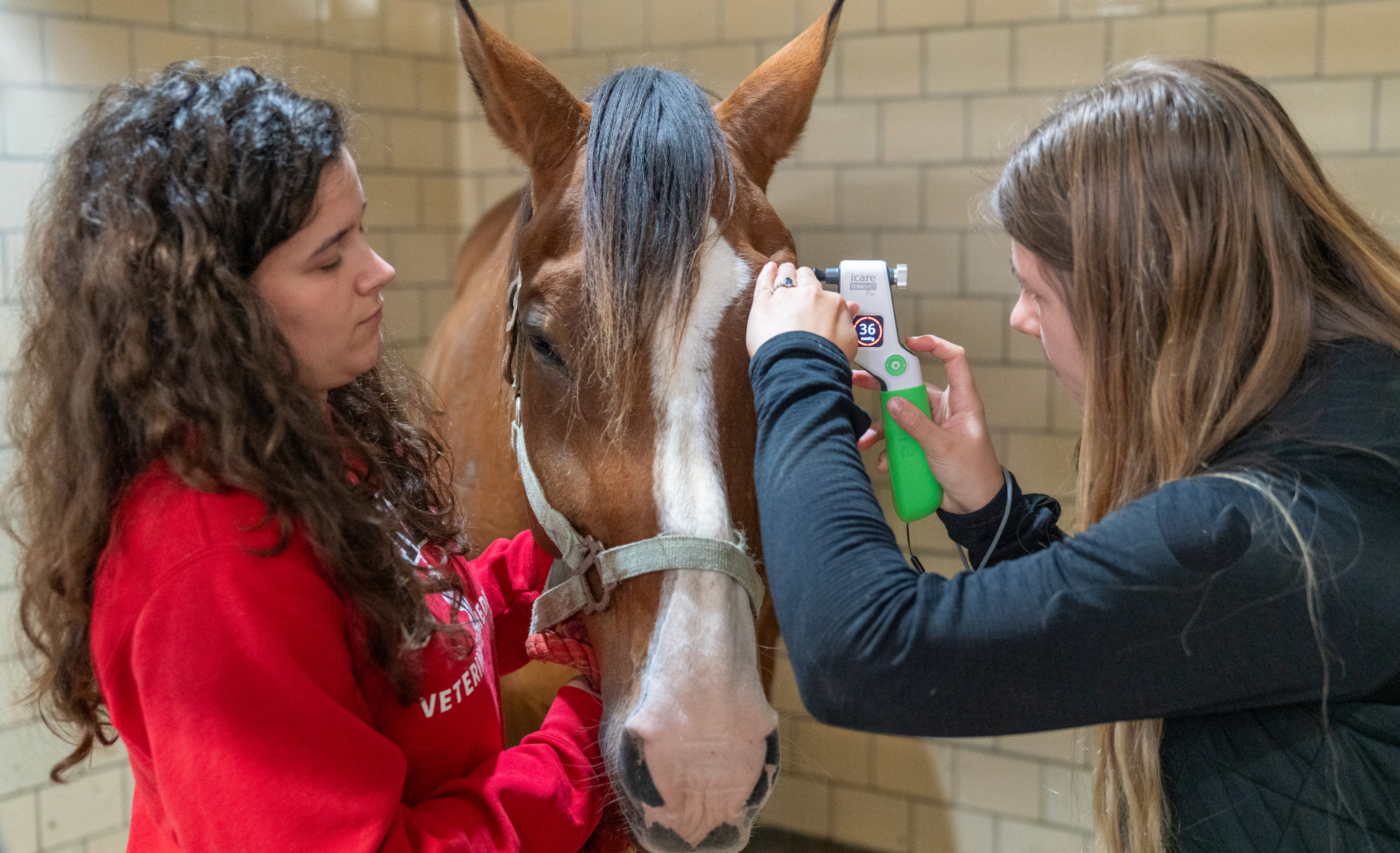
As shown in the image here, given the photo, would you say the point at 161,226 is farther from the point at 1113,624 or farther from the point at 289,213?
the point at 1113,624

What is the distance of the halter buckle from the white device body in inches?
12.6

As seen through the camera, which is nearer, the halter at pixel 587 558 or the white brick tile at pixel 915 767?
the halter at pixel 587 558

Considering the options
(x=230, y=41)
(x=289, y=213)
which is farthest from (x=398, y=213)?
(x=289, y=213)

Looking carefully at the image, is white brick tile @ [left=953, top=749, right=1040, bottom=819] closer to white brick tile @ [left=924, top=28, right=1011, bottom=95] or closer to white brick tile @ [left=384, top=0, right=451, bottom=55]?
white brick tile @ [left=924, top=28, right=1011, bottom=95]

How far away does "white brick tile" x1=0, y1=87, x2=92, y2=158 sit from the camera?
191cm

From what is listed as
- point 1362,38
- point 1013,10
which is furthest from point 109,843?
point 1362,38

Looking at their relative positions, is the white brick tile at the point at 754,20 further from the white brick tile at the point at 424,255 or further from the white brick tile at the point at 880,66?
the white brick tile at the point at 424,255

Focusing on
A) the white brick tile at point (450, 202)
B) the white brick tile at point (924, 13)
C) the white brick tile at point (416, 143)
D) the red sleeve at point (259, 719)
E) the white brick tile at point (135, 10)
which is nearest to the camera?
the red sleeve at point (259, 719)

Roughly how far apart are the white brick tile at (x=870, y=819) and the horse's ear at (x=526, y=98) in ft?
6.75

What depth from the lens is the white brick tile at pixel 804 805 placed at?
2643mm

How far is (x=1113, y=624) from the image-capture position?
66 centimetres

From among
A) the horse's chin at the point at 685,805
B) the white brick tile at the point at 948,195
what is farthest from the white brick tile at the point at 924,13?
the horse's chin at the point at 685,805

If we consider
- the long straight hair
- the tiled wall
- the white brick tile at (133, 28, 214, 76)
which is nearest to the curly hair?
the long straight hair

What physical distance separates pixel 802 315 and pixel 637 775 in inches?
16.8
